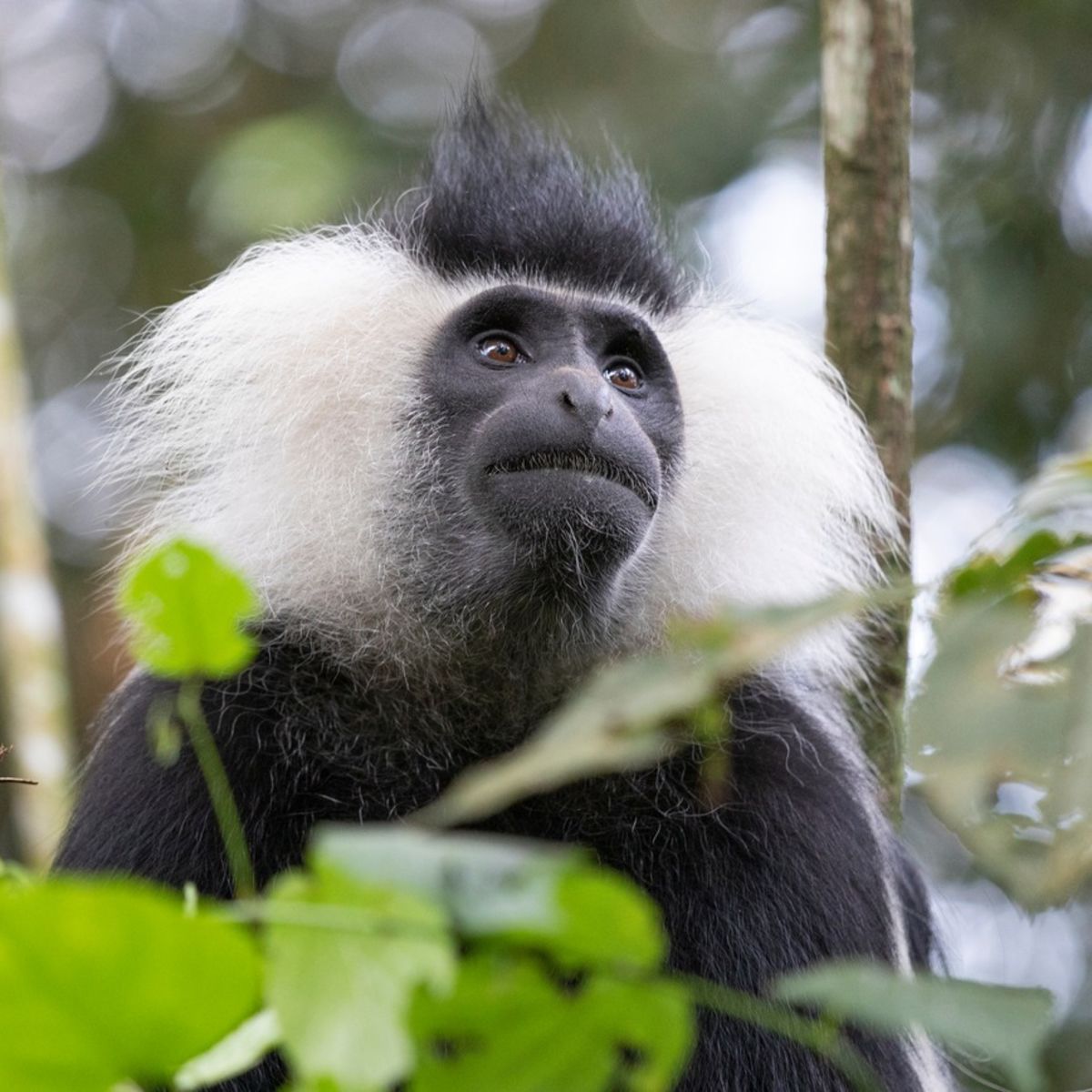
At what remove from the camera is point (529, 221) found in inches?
155

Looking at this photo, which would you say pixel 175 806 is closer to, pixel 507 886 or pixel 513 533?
pixel 513 533

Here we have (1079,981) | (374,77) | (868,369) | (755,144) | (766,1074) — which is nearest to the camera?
(766,1074)

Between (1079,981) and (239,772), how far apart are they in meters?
5.03

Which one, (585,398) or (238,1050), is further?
(585,398)

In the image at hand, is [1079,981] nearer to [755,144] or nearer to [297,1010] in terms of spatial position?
[755,144]

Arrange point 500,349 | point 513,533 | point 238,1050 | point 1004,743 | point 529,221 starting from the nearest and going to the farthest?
point 1004,743 → point 238,1050 → point 513,533 → point 500,349 → point 529,221

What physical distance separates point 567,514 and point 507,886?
88.9 inches

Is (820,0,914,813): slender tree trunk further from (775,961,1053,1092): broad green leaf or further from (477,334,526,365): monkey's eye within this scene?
(775,961,1053,1092): broad green leaf

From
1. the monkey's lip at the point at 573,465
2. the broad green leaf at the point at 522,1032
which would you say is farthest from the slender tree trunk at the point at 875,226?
the broad green leaf at the point at 522,1032

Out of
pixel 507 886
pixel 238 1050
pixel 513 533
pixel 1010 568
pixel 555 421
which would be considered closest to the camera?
pixel 507 886

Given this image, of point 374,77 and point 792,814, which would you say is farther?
point 374,77

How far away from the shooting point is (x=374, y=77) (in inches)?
372

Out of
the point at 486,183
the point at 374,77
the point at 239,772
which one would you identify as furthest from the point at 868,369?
the point at 374,77

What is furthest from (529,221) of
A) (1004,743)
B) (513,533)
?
(1004,743)
